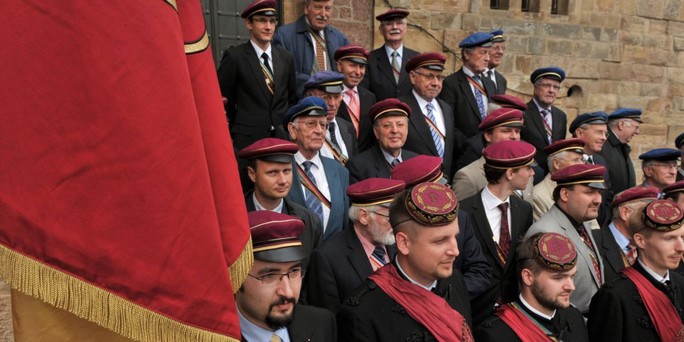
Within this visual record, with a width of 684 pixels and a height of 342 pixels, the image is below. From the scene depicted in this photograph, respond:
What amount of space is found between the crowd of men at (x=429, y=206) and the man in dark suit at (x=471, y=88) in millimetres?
19

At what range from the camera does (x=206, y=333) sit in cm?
214

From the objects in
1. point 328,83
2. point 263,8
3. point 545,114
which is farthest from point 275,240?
point 545,114

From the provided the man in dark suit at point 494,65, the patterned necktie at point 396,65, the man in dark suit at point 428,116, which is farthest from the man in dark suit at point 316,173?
the man in dark suit at point 494,65

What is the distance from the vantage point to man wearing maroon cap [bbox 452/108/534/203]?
5.95 metres

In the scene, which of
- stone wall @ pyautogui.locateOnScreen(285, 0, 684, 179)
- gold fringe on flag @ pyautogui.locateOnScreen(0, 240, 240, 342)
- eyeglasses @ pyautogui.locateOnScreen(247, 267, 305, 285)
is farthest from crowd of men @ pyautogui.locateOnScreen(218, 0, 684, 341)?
stone wall @ pyautogui.locateOnScreen(285, 0, 684, 179)

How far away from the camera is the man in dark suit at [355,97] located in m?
6.89

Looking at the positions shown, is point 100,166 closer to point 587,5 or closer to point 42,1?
point 42,1

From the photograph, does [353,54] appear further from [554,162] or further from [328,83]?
[554,162]

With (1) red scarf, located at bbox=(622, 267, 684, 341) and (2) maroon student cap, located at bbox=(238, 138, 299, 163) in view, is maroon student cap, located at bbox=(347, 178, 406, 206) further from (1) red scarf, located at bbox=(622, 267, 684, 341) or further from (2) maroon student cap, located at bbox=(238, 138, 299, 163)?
(1) red scarf, located at bbox=(622, 267, 684, 341)

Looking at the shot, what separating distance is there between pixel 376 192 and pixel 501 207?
1407mm

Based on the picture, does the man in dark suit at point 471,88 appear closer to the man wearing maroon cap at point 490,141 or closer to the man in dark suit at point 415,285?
the man wearing maroon cap at point 490,141

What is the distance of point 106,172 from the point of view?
196 cm

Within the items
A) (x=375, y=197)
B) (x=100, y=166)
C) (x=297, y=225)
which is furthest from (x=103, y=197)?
(x=375, y=197)

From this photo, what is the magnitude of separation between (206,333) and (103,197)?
54cm
